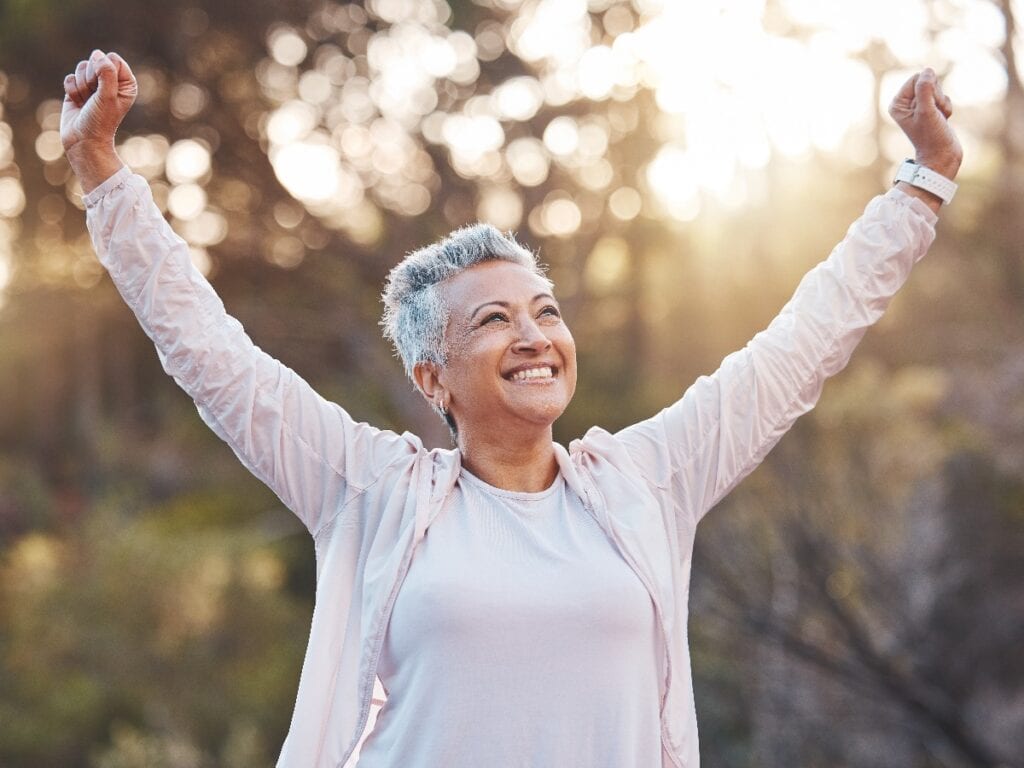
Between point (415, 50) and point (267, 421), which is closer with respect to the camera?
point (267, 421)

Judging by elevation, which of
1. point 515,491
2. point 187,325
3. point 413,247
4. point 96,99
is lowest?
point 515,491

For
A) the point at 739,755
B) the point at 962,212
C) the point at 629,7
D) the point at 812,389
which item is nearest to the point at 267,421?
the point at 812,389

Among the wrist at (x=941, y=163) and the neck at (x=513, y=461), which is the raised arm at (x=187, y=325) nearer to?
the neck at (x=513, y=461)

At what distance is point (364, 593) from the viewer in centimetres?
155

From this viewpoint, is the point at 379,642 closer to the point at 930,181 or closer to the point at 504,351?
the point at 504,351

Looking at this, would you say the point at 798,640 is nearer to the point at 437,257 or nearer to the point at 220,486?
the point at 437,257

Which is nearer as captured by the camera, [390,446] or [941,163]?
[390,446]

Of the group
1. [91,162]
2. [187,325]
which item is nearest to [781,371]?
[187,325]

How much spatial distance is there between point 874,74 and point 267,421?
8.41 meters

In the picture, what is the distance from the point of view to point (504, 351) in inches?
65.5

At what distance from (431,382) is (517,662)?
18.2 inches

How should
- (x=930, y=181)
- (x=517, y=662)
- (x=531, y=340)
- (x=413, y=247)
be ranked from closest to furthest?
(x=517, y=662), (x=531, y=340), (x=930, y=181), (x=413, y=247)

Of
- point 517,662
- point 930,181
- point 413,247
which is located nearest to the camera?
point 517,662

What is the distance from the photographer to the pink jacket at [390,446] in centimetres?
154
